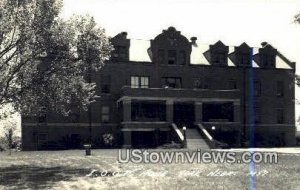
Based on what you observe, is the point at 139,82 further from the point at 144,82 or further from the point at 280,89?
the point at 280,89

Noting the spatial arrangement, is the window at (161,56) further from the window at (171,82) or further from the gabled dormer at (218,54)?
the gabled dormer at (218,54)

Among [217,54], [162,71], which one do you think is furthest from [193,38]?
[162,71]

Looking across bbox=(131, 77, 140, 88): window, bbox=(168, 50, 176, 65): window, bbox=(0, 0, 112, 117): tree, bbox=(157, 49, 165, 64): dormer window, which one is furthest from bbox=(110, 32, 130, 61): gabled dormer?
bbox=(0, 0, 112, 117): tree

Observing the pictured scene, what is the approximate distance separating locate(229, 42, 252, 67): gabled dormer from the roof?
0.59m

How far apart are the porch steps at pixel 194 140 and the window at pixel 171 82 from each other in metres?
7.12

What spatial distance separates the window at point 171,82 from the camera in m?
49.4

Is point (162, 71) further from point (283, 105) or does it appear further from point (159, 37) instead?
point (283, 105)

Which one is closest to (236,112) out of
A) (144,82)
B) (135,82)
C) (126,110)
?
(144,82)

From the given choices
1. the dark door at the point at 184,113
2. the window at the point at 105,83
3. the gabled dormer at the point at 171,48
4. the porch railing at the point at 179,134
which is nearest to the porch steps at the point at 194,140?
the porch railing at the point at 179,134

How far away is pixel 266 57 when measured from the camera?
176 ft

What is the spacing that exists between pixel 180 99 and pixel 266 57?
564 inches

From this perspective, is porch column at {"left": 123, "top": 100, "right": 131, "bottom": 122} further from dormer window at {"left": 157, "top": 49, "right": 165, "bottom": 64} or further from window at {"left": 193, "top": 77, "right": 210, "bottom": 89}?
window at {"left": 193, "top": 77, "right": 210, "bottom": 89}

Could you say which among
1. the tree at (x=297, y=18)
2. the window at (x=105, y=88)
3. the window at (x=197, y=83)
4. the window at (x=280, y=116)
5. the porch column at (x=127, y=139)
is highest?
the tree at (x=297, y=18)

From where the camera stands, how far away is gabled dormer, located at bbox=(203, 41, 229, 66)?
5152 cm
